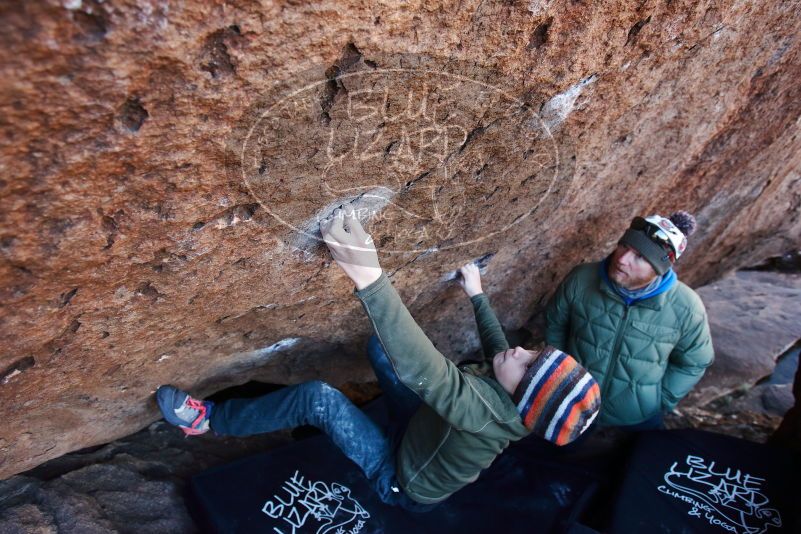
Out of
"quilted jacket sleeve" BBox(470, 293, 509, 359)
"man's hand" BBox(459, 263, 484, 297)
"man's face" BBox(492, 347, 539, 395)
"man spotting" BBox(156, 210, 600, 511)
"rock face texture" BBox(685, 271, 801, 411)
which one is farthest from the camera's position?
"rock face texture" BBox(685, 271, 801, 411)

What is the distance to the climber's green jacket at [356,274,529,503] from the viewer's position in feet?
6.22

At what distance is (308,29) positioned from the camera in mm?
1343

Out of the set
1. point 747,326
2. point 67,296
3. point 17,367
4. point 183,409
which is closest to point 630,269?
point 183,409

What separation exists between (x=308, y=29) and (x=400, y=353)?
108 centimetres

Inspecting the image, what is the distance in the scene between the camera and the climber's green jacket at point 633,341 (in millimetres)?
2836

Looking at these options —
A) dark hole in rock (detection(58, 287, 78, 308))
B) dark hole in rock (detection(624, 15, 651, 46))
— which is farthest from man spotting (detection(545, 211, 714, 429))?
dark hole in rock (detection(58, 287, 78, 308))

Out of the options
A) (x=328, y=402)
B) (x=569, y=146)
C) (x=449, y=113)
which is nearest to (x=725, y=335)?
(x=569, y=146)

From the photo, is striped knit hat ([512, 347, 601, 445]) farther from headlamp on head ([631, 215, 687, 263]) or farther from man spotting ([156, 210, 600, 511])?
headlamp on head ([631, 215, 687, 263])

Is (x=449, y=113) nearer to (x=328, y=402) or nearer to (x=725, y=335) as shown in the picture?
(x=328, y=402)

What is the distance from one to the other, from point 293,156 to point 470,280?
1.47 metres

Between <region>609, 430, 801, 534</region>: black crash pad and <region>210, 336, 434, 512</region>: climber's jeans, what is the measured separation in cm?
104

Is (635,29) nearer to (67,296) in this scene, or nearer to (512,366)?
(512,366)

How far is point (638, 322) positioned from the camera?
2.85 metres

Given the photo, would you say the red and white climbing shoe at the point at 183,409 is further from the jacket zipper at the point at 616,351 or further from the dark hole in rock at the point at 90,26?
the jacket zipper at the point at 616,351
